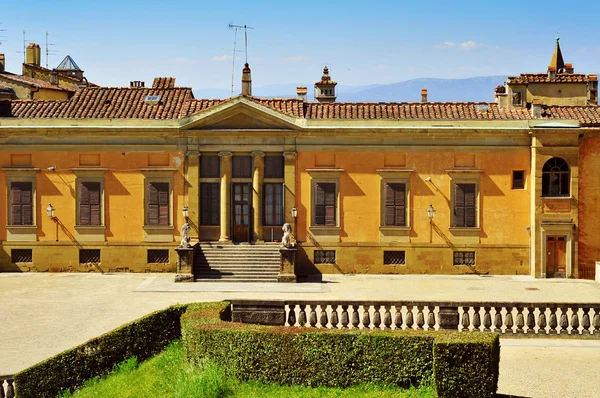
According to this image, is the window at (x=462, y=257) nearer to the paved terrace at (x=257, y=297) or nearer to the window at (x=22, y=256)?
the paved terrace at (x=257, y=297)

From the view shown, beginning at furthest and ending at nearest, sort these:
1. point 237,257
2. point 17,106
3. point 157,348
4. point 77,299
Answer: point 17,106 < point 237,257 < point 77,299 < point 157,348

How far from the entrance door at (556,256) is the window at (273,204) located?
1128cm

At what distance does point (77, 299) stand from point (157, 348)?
33.2ft

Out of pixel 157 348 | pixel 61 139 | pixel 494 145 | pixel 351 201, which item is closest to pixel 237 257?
pixel 351 201

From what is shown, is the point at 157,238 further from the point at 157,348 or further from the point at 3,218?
the point at 157,348

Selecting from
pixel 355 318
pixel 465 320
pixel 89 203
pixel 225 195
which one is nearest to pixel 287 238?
pixel 225 195

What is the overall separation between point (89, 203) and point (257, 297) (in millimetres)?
10850

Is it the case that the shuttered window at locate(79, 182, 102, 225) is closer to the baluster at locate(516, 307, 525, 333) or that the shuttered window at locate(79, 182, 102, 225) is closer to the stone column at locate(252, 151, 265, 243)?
the stone column at locate(252, 151, 265, 243)

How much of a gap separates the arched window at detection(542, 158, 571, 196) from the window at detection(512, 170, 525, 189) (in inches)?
35.8

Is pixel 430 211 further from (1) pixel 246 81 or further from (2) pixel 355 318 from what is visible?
(2) pixel 355 318

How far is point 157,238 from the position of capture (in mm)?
36281

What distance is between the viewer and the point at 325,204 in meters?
36.1

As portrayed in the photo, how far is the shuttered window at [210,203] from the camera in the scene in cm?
3622

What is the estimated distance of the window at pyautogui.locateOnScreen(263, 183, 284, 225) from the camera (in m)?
36.3
